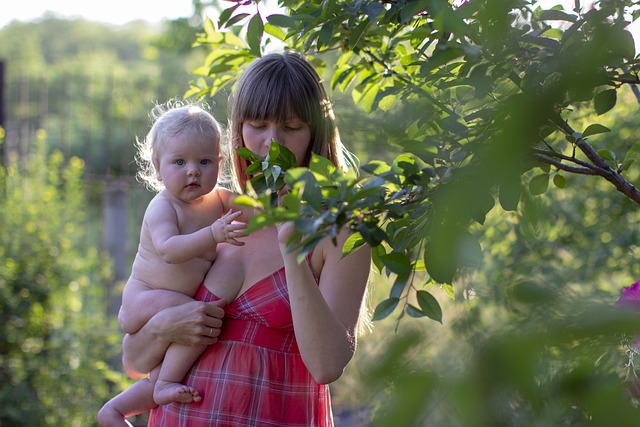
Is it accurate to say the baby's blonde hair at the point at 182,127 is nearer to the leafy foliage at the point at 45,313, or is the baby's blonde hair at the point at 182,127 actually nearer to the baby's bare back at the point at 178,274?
the baby's bare back at the point at 178,274

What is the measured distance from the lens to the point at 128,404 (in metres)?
2.17

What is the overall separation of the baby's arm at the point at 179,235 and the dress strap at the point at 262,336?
0.22 meters

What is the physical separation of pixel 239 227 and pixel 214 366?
40 centimetres

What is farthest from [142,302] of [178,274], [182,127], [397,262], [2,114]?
[2,114]

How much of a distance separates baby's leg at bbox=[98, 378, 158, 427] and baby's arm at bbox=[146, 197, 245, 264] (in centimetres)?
40

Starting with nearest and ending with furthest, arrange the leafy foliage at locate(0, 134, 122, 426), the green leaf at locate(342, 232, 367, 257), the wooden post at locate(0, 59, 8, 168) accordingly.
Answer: the green leaf at locate(342, 232, 367, 257) < the leafy foliage at locate(0, 134, 122, 426) < the wooden post at locate(0, 59, 8, 168)

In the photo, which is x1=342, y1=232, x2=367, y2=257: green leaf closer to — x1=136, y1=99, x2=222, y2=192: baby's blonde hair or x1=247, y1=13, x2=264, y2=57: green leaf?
x1=247, y1=13, x2=264, y2=57: green leaf

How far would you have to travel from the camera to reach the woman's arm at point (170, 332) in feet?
6.22

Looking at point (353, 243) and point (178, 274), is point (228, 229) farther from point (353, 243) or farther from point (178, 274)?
point (353, 243)

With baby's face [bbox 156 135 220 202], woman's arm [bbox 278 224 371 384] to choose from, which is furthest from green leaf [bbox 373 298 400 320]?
baby's face [bbox 156 135 220 202]

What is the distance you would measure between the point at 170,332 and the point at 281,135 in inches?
23.1

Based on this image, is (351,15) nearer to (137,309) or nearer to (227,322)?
(227,322)

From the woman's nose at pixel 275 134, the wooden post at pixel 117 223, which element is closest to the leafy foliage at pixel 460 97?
the woman's nose at pixel 275 134

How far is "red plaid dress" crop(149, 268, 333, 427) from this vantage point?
1874mm
